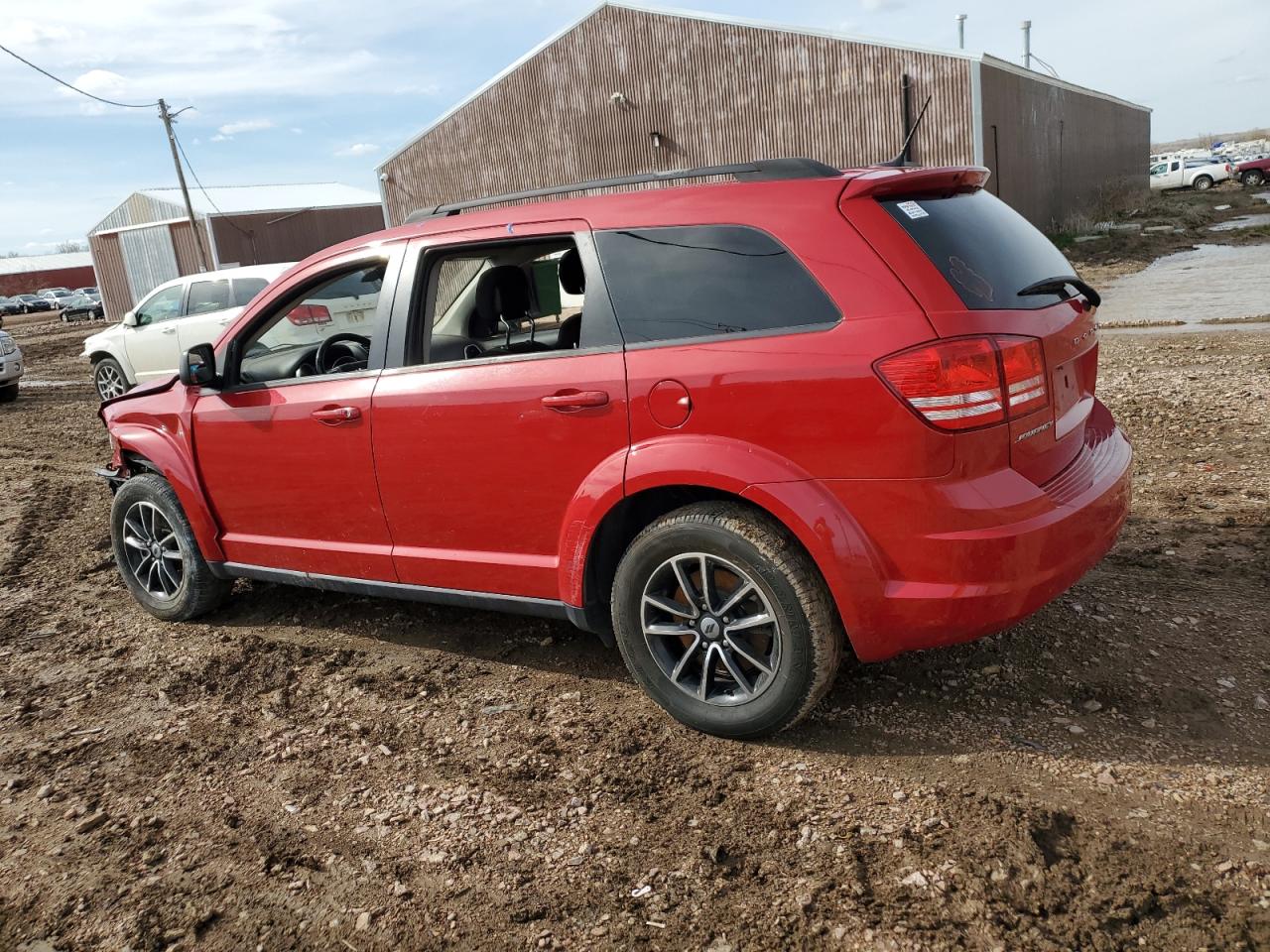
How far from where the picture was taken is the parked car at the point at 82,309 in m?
42.5

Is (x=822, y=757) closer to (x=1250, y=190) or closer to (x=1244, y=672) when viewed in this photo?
(x=1244, y=672)

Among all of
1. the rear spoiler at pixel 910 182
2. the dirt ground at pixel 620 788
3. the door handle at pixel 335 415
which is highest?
the rear spoiler at pixel 910 182

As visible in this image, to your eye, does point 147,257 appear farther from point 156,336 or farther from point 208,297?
point 208,297

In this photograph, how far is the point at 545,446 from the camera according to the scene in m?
3.40

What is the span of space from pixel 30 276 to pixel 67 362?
56.8 metres

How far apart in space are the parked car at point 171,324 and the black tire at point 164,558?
6817mm

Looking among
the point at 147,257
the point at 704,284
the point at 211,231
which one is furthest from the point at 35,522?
the point at 147,257

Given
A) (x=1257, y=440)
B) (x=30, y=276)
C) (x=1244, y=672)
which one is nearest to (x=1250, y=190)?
(x=1257, y=440)

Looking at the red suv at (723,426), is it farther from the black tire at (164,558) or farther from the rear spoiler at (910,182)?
the black tire at (164,558)

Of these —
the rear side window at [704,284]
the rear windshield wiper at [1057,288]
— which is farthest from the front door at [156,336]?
the rear windshield wiper at [1057,288]

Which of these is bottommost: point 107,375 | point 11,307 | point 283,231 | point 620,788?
point 620,788

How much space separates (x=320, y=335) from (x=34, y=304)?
5743cm

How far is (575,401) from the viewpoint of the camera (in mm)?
3299

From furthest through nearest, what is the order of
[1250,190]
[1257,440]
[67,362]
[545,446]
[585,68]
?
1. [1250,190]
2. [585,68]
3. [67,362]
4. [1257,440]
5. [545,446]
